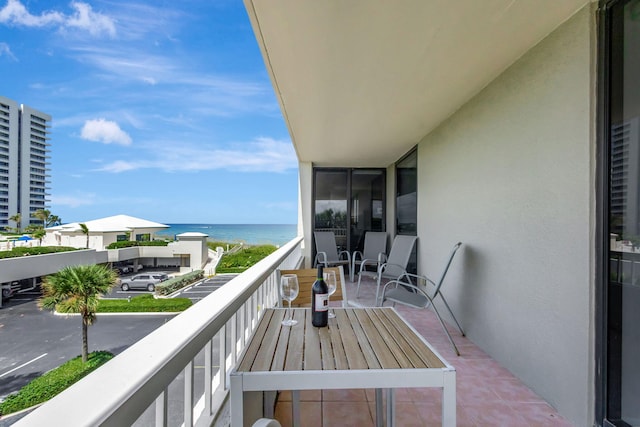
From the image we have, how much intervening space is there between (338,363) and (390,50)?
2.05 meters

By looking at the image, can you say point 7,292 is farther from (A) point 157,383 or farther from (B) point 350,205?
(A) point 157,383

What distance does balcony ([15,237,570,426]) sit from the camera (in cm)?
54

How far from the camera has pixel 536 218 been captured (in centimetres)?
208

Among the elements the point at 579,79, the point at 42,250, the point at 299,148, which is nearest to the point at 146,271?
the point at 42,250

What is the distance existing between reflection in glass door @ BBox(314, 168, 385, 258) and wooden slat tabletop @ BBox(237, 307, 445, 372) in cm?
519

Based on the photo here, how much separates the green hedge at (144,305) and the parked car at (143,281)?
1101mm

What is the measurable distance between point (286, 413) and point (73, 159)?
39.7 metres

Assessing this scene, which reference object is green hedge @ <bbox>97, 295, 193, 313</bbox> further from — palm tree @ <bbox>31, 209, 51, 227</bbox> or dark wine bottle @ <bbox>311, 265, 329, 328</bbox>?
dark wine bottle @ <bbox>311, 265, 329, 328</bbox>

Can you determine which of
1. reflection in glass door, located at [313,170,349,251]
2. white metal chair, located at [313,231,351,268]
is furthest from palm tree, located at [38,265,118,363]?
reflection in glass door, located at [313,170,349,251]

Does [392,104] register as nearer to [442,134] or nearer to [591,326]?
[442,134]

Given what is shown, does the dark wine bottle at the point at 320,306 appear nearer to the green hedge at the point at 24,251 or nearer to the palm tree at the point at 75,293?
the palm tree at the point at 75,293

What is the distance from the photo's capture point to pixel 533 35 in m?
1.99

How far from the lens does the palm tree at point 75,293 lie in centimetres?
664

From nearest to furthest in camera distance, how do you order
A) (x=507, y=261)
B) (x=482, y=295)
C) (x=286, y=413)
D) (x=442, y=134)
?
(x=286, y=413), (x=507, y=261), (x=482, y=295), (x=442, y=134)
